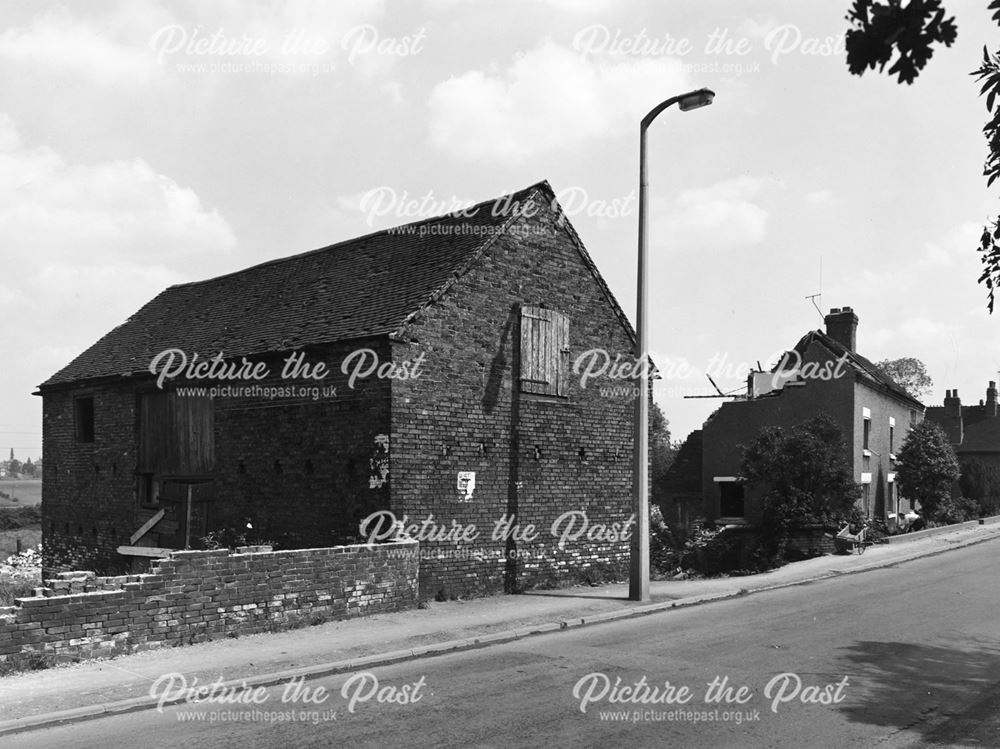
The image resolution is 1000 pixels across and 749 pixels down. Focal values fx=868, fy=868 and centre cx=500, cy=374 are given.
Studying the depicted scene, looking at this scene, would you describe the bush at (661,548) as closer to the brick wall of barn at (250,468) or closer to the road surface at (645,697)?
the brick wall of barn at (250,468)

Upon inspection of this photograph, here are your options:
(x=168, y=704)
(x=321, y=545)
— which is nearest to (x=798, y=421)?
(x=321, y=545)

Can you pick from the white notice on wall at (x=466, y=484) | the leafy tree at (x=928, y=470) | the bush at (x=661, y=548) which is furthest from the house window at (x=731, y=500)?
the white notice on wall at (x=466, y=484)

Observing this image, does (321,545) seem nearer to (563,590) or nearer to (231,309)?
(563,590)

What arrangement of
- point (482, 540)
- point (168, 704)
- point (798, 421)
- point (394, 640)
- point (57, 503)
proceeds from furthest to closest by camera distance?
1. point (798, 421)
2. point (57, 503)
3. point (482, 540)
4. point (394, 640)
5. point (168, 704)

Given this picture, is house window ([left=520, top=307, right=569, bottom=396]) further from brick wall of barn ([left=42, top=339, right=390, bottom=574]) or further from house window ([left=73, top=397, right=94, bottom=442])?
house window ([left=73, top=397, right=94, bottom=442])

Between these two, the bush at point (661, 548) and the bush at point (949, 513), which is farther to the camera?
the bush at point (949, 513)

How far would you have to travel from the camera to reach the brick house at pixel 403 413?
1476 cm

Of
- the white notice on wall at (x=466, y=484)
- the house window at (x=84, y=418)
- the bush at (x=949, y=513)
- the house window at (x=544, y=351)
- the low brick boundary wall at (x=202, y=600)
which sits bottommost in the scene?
the bush at (x=949, y=513)

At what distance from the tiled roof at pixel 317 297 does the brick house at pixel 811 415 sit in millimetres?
16868

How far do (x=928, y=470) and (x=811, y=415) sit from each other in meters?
6.29

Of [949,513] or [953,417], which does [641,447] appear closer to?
[949,513]

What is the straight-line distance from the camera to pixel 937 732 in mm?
7371

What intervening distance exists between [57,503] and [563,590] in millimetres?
14013

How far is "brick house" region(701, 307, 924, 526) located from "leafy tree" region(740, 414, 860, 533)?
424 centimetres
